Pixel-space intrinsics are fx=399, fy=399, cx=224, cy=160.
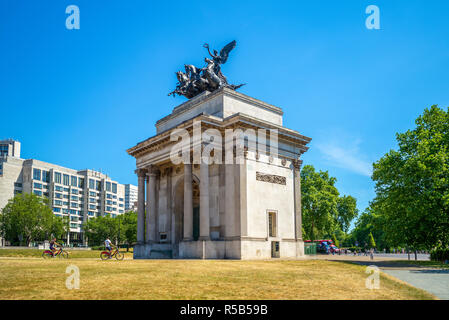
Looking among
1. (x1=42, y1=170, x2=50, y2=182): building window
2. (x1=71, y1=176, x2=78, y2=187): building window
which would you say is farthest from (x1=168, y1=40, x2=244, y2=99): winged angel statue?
(x1=71, y1=176, x2=78, y2=187): building window

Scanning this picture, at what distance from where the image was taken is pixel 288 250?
37469mm

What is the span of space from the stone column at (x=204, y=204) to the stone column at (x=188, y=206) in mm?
1680

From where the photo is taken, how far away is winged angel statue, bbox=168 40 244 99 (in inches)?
1654

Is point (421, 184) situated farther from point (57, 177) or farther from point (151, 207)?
point (57, 177)

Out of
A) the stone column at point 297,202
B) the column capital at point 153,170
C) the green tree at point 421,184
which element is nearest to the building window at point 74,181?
the column capital at point 153,170

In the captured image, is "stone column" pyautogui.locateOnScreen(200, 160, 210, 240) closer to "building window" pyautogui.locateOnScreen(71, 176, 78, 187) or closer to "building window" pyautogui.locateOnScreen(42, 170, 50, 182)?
"building window" pyautogui.locateOnScreen(42, 170, 50, 182)

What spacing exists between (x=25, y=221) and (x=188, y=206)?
8042 centimetres

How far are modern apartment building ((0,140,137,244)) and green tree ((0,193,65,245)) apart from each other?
2784cm

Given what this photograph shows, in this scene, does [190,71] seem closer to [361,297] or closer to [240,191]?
[240,191]

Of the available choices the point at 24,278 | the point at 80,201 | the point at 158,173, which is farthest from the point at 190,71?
the point at 80,201

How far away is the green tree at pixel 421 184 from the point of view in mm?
30969

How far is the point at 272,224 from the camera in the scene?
1470 inches

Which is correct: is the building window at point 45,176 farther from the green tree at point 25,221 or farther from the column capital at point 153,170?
the column capital at point 153,170
